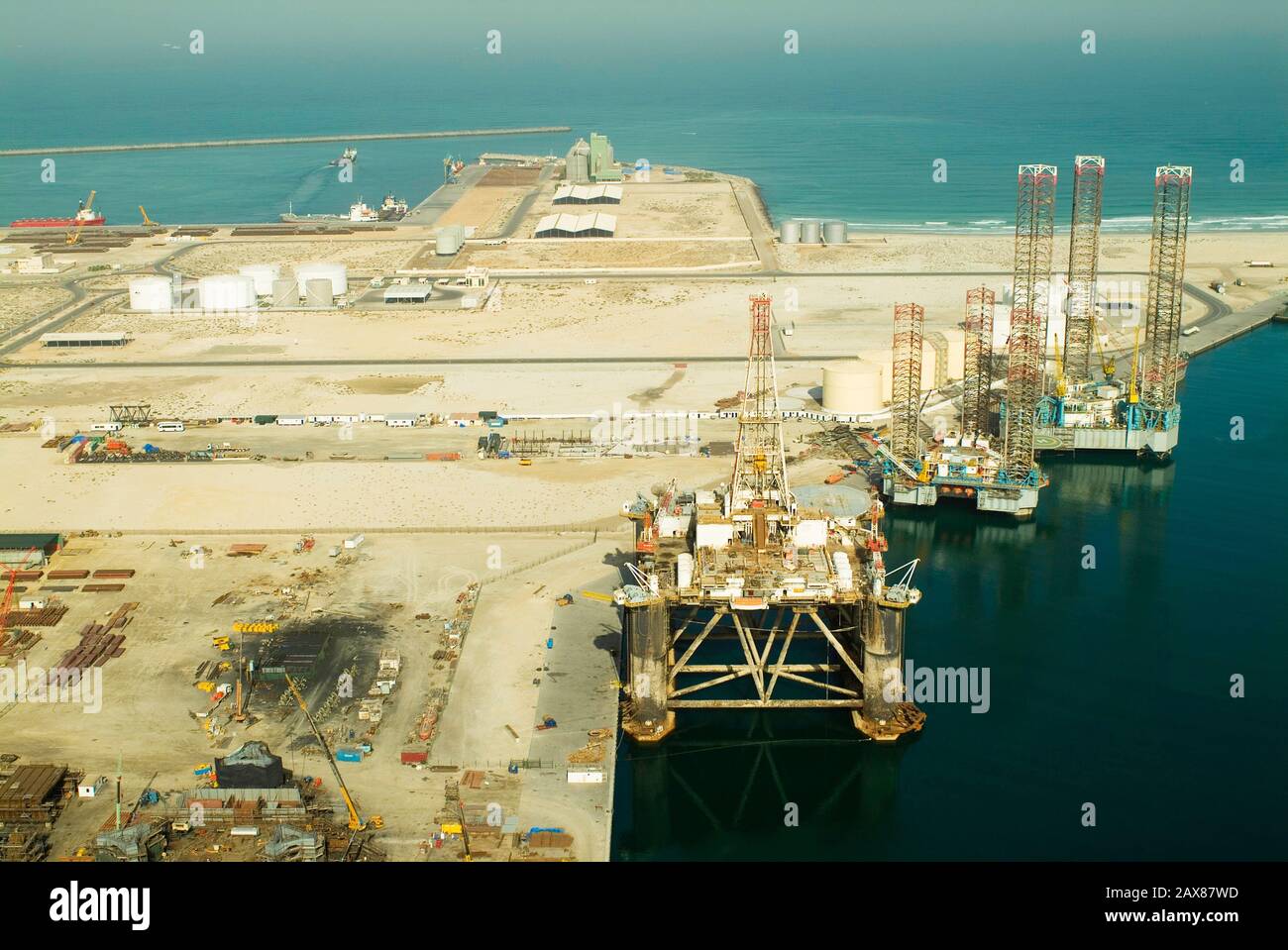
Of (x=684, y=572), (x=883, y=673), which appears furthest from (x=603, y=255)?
(x=883, y=673)

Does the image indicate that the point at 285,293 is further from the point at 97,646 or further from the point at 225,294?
the point at 97,646

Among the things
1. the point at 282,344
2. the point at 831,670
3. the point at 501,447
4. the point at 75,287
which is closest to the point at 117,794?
the point at 831,670

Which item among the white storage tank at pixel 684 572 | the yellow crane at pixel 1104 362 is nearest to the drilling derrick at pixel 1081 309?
the yellow crane at pixel 1104 362

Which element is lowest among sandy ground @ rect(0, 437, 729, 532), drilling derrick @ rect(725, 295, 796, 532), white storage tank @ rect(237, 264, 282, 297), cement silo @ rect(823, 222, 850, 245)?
sandy ground @ rect(0, 437, 729, 532)

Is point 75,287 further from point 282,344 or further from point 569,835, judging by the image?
point 569,835

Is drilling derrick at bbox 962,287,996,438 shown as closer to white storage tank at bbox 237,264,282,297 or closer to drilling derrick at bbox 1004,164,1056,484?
drilling derrick at bbox 1004,164,1056,484

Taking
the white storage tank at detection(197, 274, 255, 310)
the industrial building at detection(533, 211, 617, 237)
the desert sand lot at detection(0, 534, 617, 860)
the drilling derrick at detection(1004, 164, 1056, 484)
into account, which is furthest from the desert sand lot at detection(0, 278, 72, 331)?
the drilling derrick at detection(1004, 164, 1056, 484)
